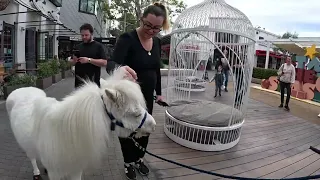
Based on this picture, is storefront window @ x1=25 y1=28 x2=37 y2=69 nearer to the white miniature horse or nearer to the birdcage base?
the birdcage base

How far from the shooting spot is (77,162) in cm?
158

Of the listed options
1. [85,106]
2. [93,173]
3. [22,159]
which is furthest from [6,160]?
[85,106]

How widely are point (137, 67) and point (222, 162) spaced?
1966 mm

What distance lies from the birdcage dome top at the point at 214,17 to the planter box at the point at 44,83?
5064mm

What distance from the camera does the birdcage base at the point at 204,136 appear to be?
12.3 feet

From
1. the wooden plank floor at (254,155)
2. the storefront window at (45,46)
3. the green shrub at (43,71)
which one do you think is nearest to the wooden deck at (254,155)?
the wooden plank floor at (254,155)

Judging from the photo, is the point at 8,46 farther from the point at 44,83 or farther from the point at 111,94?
the point at 111,94

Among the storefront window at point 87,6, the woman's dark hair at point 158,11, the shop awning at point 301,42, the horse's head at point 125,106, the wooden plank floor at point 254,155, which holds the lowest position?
the wooden plank floor at point 254,155

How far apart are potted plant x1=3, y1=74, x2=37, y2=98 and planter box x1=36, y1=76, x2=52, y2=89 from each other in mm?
569

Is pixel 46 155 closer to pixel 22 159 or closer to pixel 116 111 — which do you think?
pixel 116 111

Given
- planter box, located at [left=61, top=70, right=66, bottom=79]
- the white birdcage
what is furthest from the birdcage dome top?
planter box, located at [left=61, top=70, right=66, bottom=79]

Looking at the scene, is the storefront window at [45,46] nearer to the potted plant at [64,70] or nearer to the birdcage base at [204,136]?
the potted plant at [64,70]

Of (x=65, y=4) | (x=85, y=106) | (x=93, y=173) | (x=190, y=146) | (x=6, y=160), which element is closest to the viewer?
(x=85, y=106)

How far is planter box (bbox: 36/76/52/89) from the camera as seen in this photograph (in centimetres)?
754
